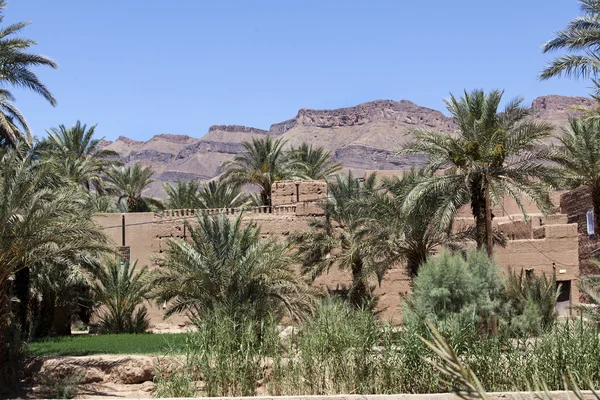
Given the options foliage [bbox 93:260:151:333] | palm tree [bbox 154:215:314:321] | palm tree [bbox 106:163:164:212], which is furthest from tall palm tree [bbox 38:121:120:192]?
palm tree [bbox 154:215:314:321]

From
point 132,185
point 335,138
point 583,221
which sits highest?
point 335,138

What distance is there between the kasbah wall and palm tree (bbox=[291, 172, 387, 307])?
0.74m

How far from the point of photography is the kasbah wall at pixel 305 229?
74.7 feet

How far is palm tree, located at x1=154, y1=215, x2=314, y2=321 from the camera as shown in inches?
602

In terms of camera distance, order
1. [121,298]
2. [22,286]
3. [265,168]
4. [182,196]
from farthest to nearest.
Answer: [182,196], [265,168], [121,298], [22,286]

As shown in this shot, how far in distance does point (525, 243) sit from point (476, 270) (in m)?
7.72

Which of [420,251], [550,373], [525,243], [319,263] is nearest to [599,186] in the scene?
[525,243]

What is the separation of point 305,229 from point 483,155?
810 centimetres

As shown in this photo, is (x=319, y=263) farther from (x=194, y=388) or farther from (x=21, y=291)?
(x=194, y=388)

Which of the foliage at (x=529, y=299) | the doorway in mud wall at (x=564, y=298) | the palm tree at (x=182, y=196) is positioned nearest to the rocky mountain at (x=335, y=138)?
the palm tree at (x=182, y=196)

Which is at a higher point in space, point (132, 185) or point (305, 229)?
point (132, 185)

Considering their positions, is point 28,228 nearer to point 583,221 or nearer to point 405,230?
point 405,230

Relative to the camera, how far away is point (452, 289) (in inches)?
595

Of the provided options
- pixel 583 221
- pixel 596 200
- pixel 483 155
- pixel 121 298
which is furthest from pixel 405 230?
pixel 583 221
